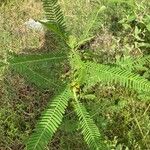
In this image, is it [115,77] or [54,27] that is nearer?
[54,27]

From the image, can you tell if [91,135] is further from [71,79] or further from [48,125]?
[71,79]

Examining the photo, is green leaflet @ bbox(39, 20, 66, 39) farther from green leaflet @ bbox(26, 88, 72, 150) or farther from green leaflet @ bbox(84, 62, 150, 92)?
green leaflet @ bbox(26, 88, 72, 150)

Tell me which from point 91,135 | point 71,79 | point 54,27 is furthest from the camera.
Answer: point 71,79

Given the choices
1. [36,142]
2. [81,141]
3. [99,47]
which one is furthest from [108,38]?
[36,142]

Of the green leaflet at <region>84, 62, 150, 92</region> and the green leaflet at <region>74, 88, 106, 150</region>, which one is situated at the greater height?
the green leaflet at <region>84, 62, 150, 92</region>

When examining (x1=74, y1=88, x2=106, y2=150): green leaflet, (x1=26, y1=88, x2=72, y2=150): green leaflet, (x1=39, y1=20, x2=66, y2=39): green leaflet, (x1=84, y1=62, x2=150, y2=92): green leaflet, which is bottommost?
(x1=74, y1=88, x2=106, y2=150): green leaflet

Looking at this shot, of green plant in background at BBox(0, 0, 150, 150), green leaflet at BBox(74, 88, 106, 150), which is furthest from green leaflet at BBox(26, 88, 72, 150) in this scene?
green leaflet at BBox(74, 88, 106, 150)

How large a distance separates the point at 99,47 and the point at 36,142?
2.29 m

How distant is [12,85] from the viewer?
15.2 ft

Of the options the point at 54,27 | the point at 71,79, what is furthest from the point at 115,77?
the point at 54,27

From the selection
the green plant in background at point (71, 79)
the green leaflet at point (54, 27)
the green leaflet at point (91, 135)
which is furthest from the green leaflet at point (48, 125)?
the green leaflet at point (54, 27)

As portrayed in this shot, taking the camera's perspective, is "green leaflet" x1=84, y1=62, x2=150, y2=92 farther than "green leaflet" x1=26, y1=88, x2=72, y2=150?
Yes

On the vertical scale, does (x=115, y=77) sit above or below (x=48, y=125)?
above

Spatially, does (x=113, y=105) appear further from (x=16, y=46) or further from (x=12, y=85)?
(x=16, y=46)
